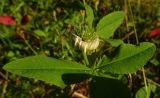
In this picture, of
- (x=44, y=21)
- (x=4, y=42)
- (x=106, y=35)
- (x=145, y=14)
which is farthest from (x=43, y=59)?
(x=145, y=14)

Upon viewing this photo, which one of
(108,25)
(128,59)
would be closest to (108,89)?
(128,59)

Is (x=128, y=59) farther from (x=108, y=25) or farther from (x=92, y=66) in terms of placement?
(x=108, y=25)

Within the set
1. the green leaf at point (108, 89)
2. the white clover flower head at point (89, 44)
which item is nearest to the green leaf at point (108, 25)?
the white clover flower head at point (89, 44)

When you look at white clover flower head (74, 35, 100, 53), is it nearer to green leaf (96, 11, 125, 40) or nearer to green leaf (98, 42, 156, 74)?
green leaf (98, 42, 156, 74)

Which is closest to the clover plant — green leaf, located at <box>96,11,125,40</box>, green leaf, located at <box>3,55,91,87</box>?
green leaf, located at <box>3,55,91,87</box>

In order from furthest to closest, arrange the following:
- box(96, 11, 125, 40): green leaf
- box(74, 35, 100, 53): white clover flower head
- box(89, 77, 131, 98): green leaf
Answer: box(96, 11, 125, 40): green leaf → box(74, 35, 100, 53): white clover flower head → box(89, 77, 131, 98): green leaf

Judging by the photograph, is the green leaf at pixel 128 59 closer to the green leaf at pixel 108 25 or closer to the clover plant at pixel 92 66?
the clover plant at pixel 92 66
